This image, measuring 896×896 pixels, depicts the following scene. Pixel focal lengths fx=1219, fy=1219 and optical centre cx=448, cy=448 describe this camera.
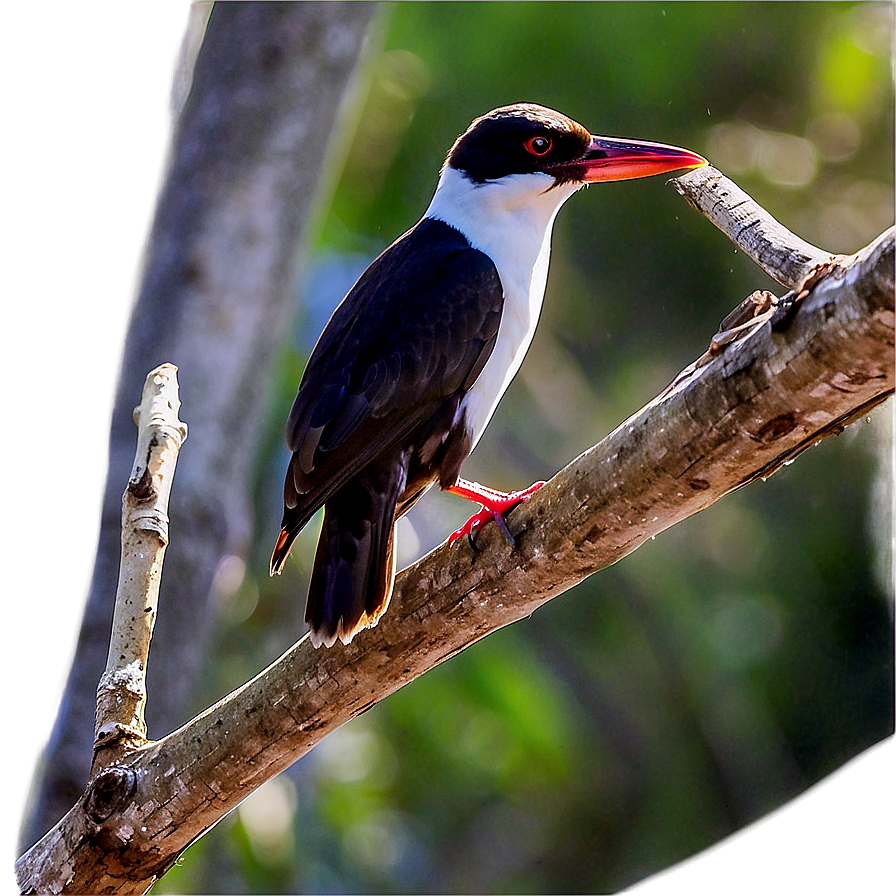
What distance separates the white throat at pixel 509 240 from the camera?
11.6 ft

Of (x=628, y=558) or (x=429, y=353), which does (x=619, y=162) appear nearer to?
(x=429, y=353)

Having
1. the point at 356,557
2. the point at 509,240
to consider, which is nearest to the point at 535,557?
the point at 356,557

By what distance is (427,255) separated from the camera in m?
3.57

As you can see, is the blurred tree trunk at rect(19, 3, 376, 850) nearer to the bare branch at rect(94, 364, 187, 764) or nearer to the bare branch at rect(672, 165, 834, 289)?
the bare branch at rect(94, 364, 187, 764)

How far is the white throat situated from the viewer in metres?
3.53

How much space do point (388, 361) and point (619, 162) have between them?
939 millimetres

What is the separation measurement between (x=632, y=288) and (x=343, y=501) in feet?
23.7

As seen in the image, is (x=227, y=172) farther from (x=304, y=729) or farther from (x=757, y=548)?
(x=757, y=548)

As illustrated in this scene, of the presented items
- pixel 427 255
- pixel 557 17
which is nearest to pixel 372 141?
pixel 557 17

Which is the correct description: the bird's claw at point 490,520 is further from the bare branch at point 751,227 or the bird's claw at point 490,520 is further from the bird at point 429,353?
the bare branch at point 751,227

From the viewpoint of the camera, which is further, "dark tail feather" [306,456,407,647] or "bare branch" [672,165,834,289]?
"dark tail feather" [306,456,407,647]

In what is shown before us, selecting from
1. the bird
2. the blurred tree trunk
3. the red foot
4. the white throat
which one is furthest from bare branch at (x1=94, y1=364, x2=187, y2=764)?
the blurred tree trunk

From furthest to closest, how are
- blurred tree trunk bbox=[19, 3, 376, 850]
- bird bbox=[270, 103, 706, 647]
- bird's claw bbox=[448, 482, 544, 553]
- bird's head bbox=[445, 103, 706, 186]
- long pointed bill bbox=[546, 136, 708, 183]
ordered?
1. blurred tree trunk bbox=[19, 3, 376, 850]
2. bird's head bbox=[445, 103, 706, 186]
3. long pointed bill bbox=[546, 136, 708, 183]
4. bird bbox=[270, 103, 706, 647]
5. bird's claw bbox=[448, 482, 544, 553]

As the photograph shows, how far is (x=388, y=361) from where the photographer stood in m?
3.30
